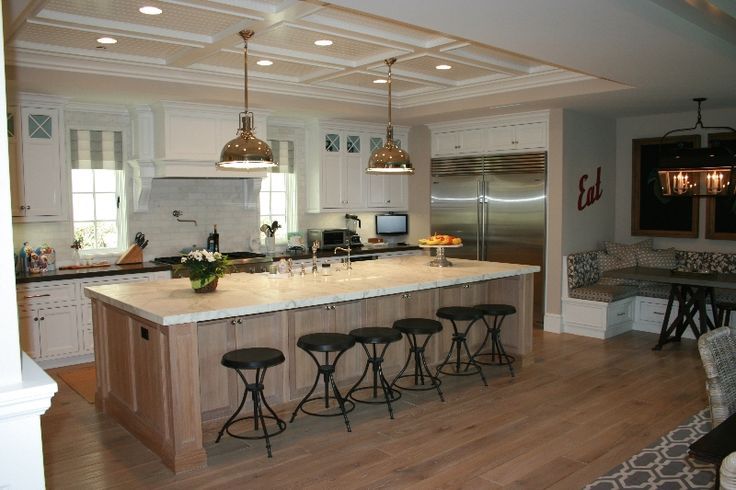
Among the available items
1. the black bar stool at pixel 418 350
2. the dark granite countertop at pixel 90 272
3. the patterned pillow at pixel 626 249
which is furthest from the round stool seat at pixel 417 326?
the patterned pillow at pixel 626 249

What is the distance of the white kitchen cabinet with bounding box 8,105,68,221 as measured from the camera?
19.2 ft

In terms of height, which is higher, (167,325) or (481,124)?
(481,124)

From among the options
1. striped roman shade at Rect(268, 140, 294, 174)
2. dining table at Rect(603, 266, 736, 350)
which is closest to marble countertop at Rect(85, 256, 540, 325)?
dining table at Rect(603, 266, 736, 350)

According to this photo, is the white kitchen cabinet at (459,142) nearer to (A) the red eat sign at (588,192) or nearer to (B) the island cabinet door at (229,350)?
(A) the red eat sign at (588,192)

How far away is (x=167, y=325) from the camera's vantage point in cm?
372

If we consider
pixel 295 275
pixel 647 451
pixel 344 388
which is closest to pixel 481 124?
pixel 295 275

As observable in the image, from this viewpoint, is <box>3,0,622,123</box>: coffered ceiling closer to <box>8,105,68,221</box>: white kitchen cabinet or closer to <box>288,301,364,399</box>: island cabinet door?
<box>8,105,68,221</box>: white kitchen cabinet

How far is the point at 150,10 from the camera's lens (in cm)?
423

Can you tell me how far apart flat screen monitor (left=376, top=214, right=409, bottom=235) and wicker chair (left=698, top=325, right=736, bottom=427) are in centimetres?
604

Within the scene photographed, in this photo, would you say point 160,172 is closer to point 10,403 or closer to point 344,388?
point 344,388

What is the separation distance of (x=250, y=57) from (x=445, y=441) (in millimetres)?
3595

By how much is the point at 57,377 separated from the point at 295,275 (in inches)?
92.5

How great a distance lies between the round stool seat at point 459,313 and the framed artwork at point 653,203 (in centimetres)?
360

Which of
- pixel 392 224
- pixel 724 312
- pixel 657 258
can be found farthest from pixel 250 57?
pixel 724 312
